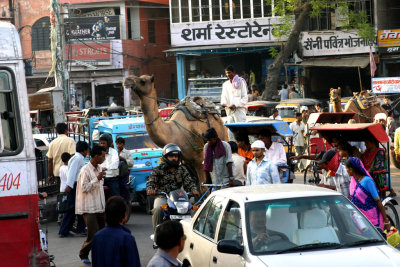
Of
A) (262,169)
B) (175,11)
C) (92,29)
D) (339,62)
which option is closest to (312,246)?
(262,169)

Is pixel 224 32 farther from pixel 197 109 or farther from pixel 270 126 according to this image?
pixel 270 126

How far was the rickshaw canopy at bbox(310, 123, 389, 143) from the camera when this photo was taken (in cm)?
1287

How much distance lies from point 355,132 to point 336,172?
105 inches

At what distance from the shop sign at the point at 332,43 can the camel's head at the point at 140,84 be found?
26.2 metres

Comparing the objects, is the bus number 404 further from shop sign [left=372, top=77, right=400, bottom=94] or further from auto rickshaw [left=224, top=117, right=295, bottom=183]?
shop sign [left=372, top=77, right=400, bottom=94]

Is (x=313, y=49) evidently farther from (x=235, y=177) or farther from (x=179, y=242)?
(x=179, y=242)

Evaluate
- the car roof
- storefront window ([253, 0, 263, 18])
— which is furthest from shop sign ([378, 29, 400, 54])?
the car roof

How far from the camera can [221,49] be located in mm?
45062

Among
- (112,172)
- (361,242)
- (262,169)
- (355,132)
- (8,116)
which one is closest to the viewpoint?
(361,242)

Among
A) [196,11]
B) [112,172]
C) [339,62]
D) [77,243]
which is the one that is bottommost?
[77,243]

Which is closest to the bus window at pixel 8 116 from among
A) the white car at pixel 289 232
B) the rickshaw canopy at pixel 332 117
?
the white car at pixel 289 232

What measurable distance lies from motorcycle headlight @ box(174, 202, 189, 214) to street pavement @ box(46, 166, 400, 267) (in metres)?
1.43

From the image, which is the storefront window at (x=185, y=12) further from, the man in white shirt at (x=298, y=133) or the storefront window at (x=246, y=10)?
the man in white shirt at (x=298, y=133)

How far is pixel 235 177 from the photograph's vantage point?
1375 centimetres
